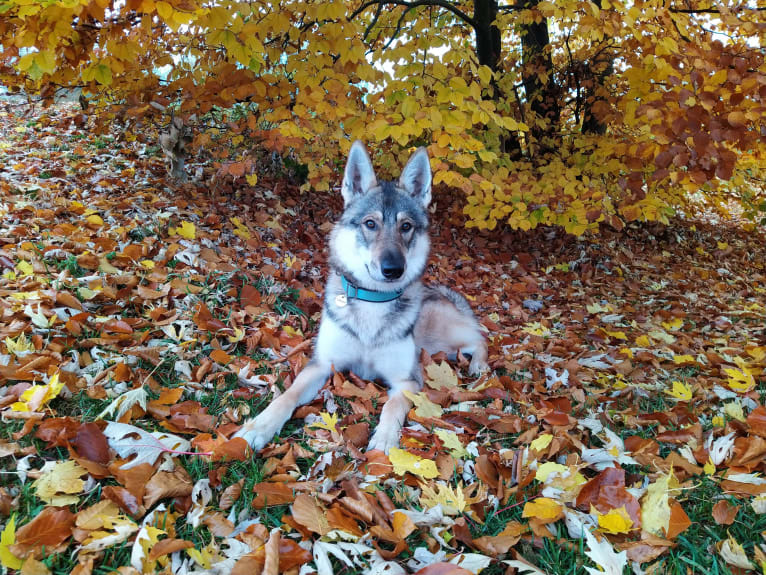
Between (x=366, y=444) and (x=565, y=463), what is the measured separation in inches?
41.5

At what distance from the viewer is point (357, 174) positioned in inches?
141

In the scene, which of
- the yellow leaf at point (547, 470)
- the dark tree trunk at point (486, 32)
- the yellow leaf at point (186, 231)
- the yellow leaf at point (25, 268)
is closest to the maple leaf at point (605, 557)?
the yellow leaf at point (547, 470)

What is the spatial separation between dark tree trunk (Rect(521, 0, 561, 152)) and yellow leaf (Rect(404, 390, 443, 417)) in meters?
6.15

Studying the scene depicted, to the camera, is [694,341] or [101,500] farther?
[694,341]

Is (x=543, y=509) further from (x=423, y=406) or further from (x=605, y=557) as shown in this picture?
(x=423, y=406)

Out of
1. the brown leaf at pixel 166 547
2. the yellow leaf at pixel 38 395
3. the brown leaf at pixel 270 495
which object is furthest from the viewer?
the yellow leaf at pixel 38 395

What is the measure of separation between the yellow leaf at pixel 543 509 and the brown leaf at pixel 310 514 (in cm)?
82

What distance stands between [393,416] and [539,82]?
7.39 metres

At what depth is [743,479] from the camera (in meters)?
2.11

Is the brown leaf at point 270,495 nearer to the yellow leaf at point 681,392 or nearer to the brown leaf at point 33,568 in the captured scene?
the brown leaf at point 33,568

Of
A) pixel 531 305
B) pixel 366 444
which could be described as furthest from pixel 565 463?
pixel 531 305

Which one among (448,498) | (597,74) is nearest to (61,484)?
(448,498)

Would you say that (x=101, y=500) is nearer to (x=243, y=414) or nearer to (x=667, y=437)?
(x=243, y=414)

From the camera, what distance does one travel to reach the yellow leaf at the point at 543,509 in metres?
1.84
